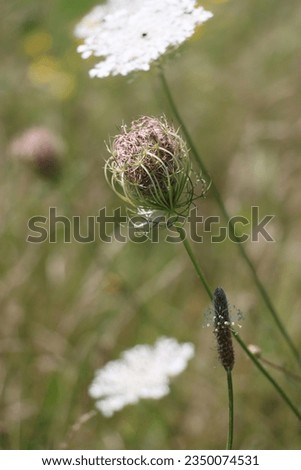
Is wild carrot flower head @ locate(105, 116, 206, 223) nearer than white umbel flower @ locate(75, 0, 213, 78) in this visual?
Yes

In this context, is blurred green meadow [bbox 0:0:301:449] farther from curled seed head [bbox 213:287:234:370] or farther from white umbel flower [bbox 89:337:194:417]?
curled seed head [bbox 213:287:234:370]

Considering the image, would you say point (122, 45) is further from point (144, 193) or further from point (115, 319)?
point (115, 319)

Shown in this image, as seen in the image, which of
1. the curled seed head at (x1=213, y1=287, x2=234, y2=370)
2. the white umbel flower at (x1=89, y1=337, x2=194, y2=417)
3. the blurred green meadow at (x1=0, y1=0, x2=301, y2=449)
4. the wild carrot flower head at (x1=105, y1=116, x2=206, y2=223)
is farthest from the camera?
the blurred green meadow at (x1=0, y1=0, x2=301, y2=449)

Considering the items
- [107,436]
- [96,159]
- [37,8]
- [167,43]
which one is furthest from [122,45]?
[37,8]

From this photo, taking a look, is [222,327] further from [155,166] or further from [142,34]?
[142,34]

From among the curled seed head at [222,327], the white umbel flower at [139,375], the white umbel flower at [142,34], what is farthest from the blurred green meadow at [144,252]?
the curled seed head at [222,327]

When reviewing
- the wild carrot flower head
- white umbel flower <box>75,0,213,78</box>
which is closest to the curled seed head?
the wild carrot flower head

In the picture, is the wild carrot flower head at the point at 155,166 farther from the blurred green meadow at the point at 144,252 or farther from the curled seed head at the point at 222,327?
the blurred green meadow at the point at 144,252

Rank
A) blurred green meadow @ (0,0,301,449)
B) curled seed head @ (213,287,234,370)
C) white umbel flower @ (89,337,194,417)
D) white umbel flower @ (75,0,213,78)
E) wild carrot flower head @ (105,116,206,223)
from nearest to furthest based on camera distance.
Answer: curled seed head @ (213,287,234,370), wild carrot flower head @ (105,116,206,223), white umbel flower @ (75,0,213,78), white umbel flower @ (89,337,194,417), blurred green meadow @ (0,0,301,449)
